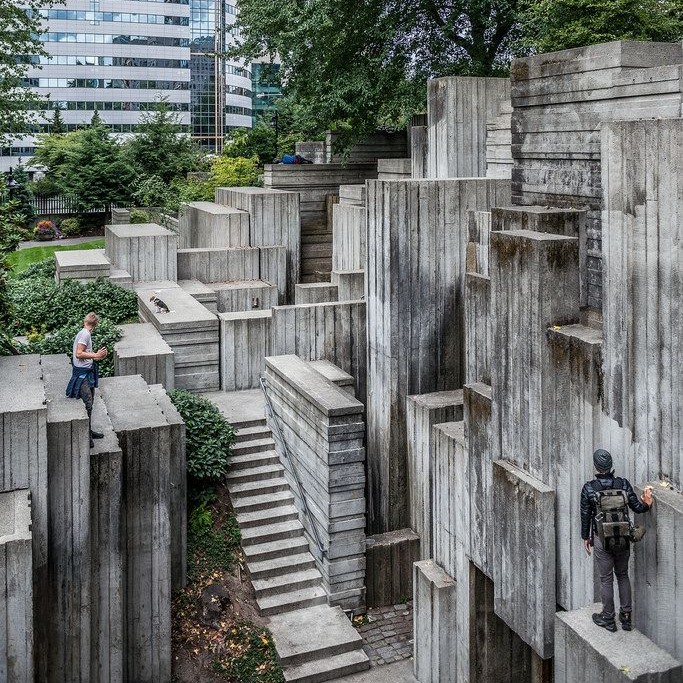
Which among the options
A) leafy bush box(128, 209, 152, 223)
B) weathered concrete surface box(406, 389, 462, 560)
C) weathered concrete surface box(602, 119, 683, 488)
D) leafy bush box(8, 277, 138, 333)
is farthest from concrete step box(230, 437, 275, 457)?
leafy bush box(128, 209, 152, 223)

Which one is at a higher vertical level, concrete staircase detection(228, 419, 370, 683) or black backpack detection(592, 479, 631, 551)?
black backpack detection(592, 479, 631, 551)

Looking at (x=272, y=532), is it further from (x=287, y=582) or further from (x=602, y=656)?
(x=602, y=656)

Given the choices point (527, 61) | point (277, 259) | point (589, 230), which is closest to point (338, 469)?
point (589, 230)

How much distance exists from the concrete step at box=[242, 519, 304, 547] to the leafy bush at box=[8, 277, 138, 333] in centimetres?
572

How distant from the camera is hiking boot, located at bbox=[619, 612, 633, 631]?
641 centimetres

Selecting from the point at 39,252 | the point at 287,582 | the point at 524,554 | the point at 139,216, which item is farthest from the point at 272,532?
the point at 39,252

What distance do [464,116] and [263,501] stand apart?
7337 millimetres

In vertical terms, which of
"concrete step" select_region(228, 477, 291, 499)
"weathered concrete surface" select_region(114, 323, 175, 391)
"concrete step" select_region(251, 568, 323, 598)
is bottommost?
"concrete step" select_region(251, 568, 323, 598)

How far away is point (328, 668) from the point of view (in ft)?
33.1

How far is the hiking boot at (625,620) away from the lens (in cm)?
641

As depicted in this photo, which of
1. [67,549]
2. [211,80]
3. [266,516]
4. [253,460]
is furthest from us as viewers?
[211,80]

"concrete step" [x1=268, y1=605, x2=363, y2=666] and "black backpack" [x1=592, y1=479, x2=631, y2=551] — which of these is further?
"concrete step" [x1=268, y1=605, x2=363, y2=666]

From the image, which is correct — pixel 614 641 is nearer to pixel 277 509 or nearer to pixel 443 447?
pixel 443 447

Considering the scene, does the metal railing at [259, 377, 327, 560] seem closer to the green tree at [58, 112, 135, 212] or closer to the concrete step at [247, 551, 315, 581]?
the concrete step at [247, 551, 315, 581]
